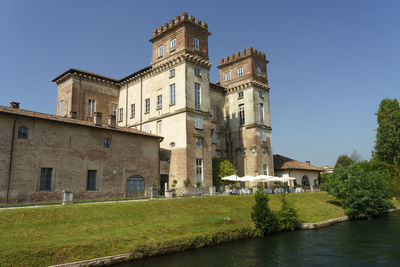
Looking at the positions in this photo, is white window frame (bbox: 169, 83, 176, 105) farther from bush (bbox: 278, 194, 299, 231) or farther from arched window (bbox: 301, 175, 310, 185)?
arched window (bbox: 301, 175, 310, 185)

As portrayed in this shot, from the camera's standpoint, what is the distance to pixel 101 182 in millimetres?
29578

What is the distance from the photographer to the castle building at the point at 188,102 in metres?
36.8

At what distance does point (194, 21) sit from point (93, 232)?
30330mm

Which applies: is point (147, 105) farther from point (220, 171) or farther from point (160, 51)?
point (220, 171)

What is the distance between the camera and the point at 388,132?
50844 millimetres

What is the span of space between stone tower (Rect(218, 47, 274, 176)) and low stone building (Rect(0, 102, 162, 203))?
16502 mm

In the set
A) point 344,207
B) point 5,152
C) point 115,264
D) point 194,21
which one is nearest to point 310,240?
point 115,264

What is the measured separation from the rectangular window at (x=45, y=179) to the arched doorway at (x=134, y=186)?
25.0 ft

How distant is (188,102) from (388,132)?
35.4 m

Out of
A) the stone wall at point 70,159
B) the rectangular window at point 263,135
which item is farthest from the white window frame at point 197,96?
the rectangular window at point 263,135

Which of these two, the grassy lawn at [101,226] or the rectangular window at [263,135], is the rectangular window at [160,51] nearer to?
the rectangular window at [263,135]

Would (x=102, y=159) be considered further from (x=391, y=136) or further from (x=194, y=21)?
(x=391, y=136)

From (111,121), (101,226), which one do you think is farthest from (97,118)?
(101,226)

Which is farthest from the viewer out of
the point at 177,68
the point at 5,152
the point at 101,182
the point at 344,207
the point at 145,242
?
the point at 177,68
